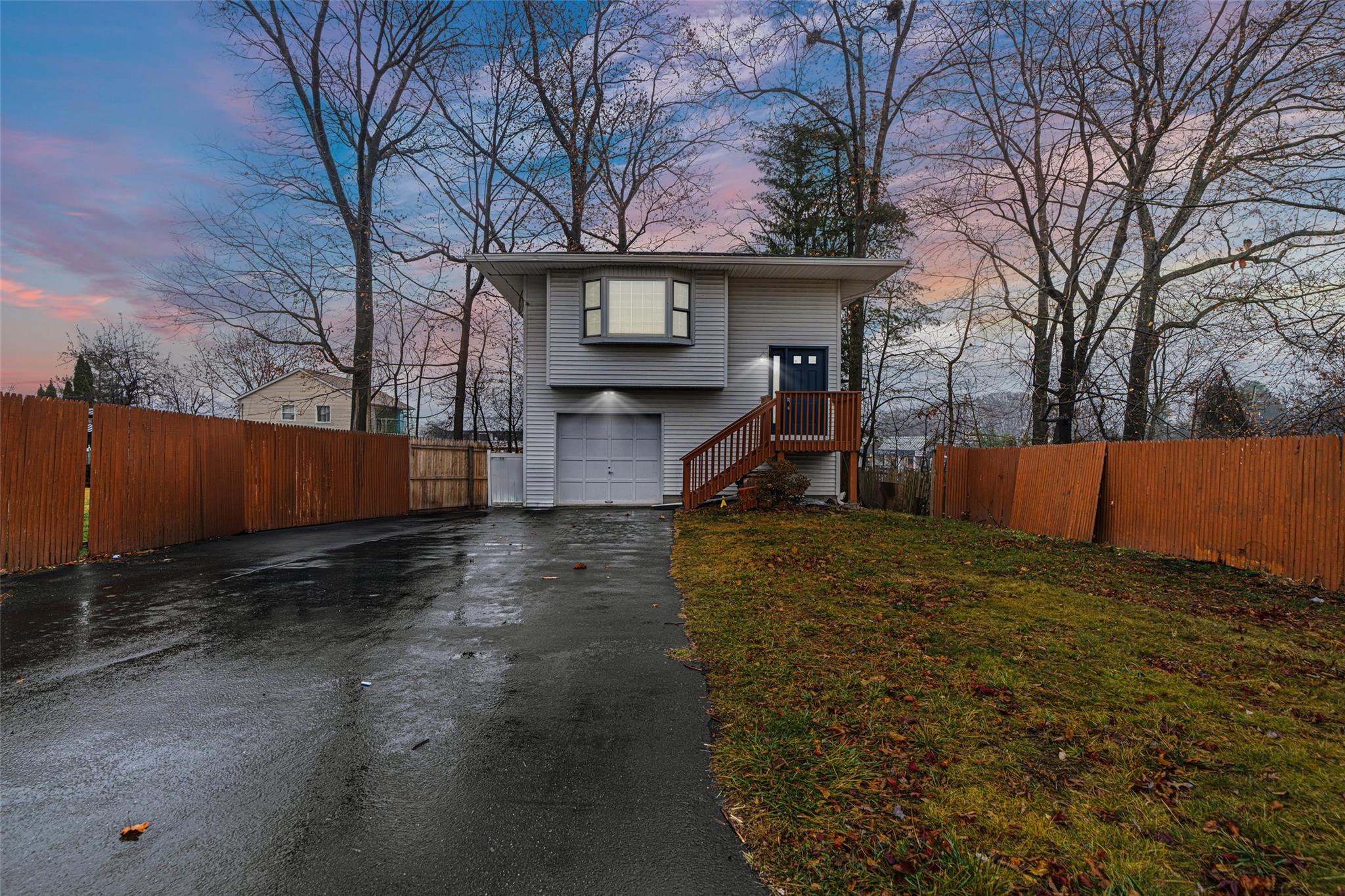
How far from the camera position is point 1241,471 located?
7.32 m

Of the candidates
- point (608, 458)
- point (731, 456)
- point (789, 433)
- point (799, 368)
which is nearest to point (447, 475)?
point (608, 458)

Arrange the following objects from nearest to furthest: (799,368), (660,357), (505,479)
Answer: (660,357) < (799,368) < (505,479)

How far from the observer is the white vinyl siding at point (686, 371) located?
48.2 ft

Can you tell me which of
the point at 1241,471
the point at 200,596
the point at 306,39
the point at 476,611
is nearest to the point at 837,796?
the point at 476,611

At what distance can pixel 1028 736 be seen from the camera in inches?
113

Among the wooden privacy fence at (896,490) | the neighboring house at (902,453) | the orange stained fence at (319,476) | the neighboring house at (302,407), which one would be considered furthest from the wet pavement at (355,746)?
the neighboring house at (302,407)

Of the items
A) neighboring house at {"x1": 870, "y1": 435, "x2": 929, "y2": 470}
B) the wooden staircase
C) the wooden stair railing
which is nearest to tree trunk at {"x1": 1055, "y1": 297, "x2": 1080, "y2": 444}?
neighboring house at {"x1": 870, "y1": 435, "x2": 929, "y2": 470}

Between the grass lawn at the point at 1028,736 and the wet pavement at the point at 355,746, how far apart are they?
367mm

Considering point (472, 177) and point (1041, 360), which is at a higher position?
point (472, 177)

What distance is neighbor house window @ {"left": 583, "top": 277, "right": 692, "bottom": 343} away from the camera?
14375 mm

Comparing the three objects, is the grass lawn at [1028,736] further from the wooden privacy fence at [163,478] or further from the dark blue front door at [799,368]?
the dark blue front door at [799,368]

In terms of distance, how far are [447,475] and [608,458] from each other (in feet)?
16.5

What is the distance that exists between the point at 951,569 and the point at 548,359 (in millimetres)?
10612

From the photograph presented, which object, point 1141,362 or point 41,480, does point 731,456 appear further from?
point 41,480
